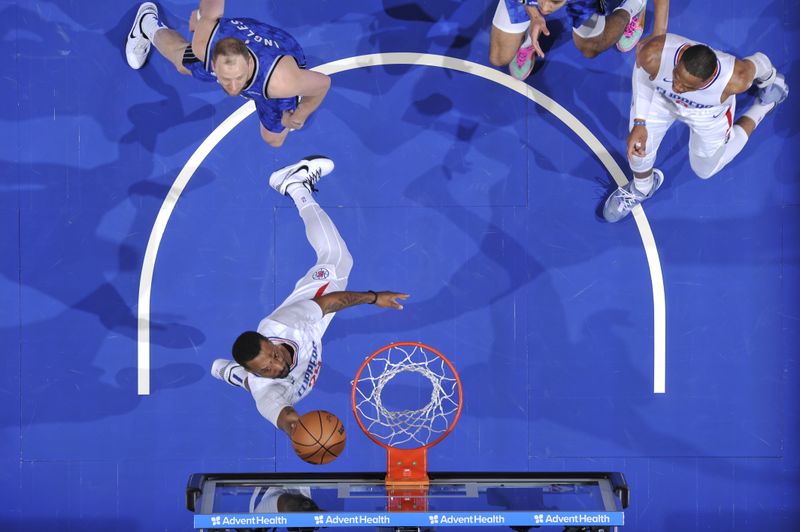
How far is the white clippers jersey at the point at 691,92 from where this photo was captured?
6828 millimetres

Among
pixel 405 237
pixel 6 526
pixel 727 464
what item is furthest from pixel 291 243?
pixel 727 464

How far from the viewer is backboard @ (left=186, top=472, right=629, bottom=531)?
609 centimetres

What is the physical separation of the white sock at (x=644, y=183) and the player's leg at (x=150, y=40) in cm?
417

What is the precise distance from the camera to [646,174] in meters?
7.52

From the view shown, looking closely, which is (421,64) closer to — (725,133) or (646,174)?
(646,174)

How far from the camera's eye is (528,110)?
315 inches

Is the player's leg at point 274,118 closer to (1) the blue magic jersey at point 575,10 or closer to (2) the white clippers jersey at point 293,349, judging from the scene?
(2) the white clippers jersey at point 293,349

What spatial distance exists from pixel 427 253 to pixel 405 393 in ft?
4.35

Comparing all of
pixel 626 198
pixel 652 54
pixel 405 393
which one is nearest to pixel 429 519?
pixel 405 393

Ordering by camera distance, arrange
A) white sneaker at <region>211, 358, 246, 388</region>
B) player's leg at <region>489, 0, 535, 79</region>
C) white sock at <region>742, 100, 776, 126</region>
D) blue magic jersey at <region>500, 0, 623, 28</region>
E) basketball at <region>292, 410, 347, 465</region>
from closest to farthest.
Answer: basketball at <region>292, 410, 347, 465</region> → blue magic jersey at <region>500, 0, 623, 28</region> → player's leg at <region>489, 0, 535, 79</region> → white sneaker at <region>211, 358, 246, 388</region> → white sock at <region>742, 100, 776, 126</region>

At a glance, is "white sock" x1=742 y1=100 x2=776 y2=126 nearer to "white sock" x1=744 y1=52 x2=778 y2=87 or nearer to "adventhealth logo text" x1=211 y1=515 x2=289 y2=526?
"white sock" x1=744 y1=52 x2=778 y2=87

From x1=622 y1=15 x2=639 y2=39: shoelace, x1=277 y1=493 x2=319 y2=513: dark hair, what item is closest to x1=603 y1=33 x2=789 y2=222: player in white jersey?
x1=622 y1=15 x2=639 y2=39: shoelace

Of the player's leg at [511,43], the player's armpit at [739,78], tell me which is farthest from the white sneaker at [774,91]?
the player's leg at [511,43]

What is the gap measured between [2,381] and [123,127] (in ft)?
8.67
